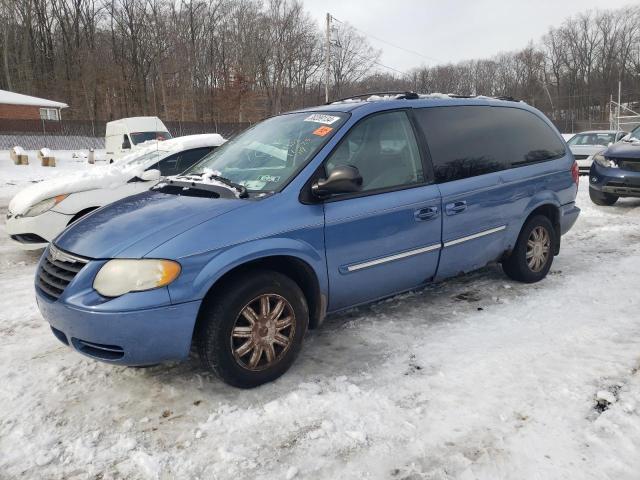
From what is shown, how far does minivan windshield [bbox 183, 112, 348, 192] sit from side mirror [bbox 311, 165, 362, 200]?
22cm

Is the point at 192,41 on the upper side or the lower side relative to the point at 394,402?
upper

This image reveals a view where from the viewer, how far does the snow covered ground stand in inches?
94.5

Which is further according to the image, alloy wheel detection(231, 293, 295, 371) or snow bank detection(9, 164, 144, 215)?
snow bank detection(9, 164, 144, 215)

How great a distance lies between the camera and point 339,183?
123 inches

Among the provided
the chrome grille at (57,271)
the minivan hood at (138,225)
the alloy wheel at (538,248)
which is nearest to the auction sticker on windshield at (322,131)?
the minivan hood at (138,225)

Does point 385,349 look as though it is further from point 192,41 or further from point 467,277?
point 192,41

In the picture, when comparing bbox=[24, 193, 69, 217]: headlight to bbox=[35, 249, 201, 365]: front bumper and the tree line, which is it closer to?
bbox=[35, 249, 201, 365]: front bumper

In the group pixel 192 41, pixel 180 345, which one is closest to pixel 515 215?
pixel 180 345

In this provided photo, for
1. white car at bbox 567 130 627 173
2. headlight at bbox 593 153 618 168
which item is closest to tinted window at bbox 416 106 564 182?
headlight at bbox 593 153 618 168

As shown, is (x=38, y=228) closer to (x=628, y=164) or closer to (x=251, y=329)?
(x=251, y=329)

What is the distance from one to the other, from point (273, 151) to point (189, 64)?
189ft

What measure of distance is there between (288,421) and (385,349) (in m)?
1.08

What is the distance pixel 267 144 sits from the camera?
12.8ft

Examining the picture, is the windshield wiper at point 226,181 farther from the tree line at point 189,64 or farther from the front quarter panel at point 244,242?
the tree line at point 189,64
